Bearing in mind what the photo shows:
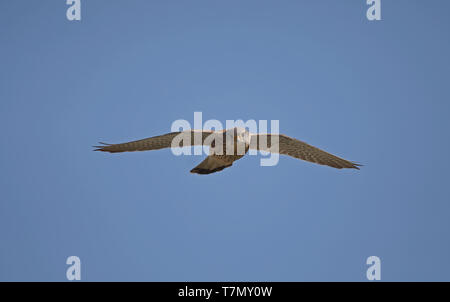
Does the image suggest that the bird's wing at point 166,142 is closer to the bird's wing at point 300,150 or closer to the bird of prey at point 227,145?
the bird of prey at point 227,145

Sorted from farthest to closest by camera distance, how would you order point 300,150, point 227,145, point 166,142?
point 300,150 → point 166,142 → point 227,145

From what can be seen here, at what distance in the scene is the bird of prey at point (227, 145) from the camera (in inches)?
410

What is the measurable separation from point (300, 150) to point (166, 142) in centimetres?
271

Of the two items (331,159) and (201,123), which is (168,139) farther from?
(331,159)

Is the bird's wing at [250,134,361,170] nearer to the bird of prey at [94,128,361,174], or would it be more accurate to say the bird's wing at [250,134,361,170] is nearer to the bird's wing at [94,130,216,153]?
the bird of prey at [94,128,361,174]

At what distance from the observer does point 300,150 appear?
37.6 ft

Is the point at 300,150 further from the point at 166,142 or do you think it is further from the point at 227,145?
the point at 166,142

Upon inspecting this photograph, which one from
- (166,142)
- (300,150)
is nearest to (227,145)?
(166,142)

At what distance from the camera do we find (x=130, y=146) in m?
10.9

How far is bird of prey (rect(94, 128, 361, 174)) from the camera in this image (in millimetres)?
10422
